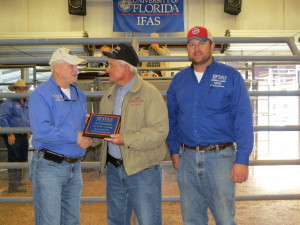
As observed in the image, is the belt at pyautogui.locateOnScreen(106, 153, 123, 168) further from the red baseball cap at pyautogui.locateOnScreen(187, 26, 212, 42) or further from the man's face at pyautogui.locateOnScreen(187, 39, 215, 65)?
the red baseball cap at pyautogui.locateOnScreen(187, 26, 212, 42)

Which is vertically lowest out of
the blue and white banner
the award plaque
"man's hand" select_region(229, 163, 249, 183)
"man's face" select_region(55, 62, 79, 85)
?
"man's hand" select_region(229, 163, 249, 183)

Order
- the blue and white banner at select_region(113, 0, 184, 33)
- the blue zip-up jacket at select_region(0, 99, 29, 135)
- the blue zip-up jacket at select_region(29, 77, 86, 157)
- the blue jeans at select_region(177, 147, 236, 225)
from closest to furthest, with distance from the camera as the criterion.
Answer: the blue zip-up jacket at select_region(29, 77, 86, 157), the blue jeans at select_region(177, 147, 236, 225), the blue zip-up jacket at select_region(0, 99, 29, 135), the blue and white banner at select_region(113, 0, 184, 33)

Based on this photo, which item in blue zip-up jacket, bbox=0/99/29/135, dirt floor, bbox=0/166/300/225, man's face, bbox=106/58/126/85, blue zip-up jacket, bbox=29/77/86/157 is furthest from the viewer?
blue zip-up jacket, bbox=0/99/29/135

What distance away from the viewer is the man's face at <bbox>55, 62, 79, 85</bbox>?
2.62 metres

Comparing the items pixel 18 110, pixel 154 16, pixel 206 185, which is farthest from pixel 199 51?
pixel 154 16

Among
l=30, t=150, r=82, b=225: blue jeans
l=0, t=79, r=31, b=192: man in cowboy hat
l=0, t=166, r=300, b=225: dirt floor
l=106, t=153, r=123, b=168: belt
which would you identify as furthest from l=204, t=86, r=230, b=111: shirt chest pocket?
l=0, t=79, r=31, b=192: man in cowboy hat

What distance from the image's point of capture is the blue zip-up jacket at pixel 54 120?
96.8 inches

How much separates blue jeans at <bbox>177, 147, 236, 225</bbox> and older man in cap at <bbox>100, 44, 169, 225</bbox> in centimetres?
20

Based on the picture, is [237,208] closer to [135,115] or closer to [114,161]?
[114,161]

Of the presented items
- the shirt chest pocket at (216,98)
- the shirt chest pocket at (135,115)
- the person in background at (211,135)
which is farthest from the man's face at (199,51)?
the shirt chest pocket at (135,115)

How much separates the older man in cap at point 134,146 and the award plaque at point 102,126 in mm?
53

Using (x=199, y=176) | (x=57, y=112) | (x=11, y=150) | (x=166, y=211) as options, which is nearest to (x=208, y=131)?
(x=199, y=176)

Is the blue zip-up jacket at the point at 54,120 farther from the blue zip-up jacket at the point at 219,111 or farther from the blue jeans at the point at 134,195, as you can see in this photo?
Answer: the blue zip-up jacket at the point at 219,111

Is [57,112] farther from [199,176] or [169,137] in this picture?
[199,176]
